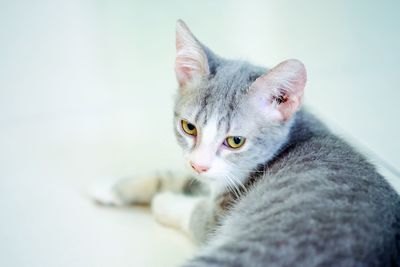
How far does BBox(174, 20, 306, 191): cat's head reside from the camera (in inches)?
60.1

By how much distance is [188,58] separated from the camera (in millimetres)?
1655

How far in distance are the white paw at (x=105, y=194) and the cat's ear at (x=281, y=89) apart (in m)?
0.75

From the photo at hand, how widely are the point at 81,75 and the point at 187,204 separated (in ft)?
4.25

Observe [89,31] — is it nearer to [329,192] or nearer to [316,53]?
[316,53]

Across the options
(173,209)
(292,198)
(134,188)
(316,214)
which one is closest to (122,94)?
(134,188)

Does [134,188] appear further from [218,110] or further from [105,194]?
[218,110]

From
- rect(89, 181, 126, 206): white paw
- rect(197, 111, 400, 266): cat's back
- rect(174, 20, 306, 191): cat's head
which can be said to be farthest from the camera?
rect(89, 181, 126, 206): white paw

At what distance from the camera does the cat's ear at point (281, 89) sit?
1442 millimetres

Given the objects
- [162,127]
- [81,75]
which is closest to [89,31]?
[81,75]

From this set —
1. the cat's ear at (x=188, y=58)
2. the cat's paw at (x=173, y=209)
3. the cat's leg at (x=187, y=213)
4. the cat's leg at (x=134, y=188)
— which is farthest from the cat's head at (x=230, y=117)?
the cat's leg at (x=134, y=188)

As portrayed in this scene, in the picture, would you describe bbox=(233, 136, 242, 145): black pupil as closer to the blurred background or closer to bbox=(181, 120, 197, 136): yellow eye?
bbox=(181, 120, 197, 136): yellow eye

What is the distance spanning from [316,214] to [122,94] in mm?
1810

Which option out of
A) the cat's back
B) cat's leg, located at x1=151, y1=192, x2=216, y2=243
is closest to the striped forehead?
the cat's back

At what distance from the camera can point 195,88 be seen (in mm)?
1666
